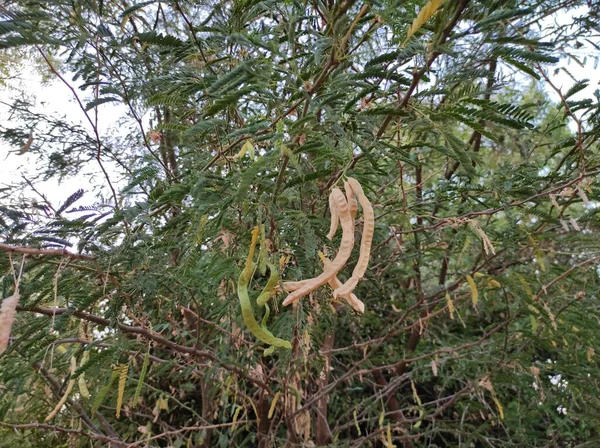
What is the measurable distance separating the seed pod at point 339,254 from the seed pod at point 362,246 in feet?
0.06

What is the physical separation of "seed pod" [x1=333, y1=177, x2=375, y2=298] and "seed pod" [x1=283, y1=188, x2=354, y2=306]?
19 millimetres

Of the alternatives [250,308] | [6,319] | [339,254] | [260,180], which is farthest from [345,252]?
[6,319]

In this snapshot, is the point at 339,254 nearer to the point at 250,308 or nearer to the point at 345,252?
the point at 345,252

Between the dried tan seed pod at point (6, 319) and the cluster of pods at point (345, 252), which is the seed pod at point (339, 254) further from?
the dried tan seed pod at point (6, 319)

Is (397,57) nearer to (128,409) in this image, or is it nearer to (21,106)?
(21,106)

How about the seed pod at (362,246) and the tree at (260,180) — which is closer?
the seed pod at (362,246)

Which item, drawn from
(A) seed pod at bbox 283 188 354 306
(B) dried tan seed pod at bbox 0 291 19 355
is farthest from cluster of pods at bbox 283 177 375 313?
(B) dried tan seed pod at bbox 0 291 19 355

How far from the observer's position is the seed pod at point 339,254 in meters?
0.57

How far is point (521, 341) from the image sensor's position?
1790mm

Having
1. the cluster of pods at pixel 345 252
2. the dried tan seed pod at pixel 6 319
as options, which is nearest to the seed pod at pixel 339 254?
the cluster of pods at pixel 345 252

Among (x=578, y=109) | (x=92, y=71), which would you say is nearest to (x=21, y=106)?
(x=92, y=71)

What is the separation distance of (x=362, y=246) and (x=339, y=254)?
0.04 meters

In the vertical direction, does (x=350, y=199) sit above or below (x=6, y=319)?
above

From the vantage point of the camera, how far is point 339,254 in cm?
58
